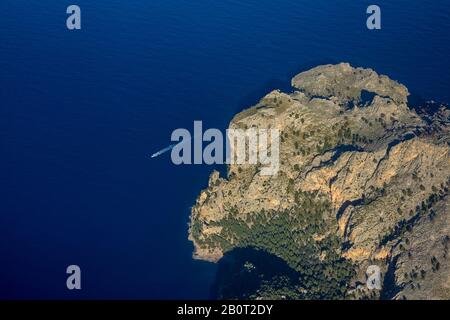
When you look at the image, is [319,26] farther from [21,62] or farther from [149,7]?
[21,62]

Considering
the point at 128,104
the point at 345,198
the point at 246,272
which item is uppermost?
the point at 128,104

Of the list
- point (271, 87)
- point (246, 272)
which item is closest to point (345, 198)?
point (246, 272)

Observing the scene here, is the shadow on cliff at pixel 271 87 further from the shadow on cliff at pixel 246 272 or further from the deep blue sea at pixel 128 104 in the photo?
the shadow on cliff at pixel 246 272

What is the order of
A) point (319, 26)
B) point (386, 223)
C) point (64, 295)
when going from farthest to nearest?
point (319, 26)
point (64, 295)
point (386, 223)

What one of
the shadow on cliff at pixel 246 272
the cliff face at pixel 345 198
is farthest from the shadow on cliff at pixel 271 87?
the shadow on cliff at pixel 246 272

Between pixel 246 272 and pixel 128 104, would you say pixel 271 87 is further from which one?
pixel 246 272

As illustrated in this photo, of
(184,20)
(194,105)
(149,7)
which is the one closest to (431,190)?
(194,105)

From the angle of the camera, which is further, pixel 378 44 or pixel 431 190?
pixel 378 44
